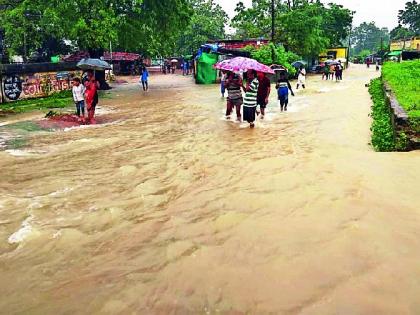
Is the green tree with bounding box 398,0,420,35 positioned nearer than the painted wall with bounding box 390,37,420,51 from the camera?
No

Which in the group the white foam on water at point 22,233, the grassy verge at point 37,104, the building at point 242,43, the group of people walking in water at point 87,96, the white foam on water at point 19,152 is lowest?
the white foam on water at point 22,233

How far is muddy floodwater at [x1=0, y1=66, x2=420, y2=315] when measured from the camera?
3.49 meters

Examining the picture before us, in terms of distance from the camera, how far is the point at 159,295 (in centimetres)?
355

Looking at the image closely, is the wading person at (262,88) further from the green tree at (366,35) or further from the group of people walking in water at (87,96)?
the green tree at (366,35)

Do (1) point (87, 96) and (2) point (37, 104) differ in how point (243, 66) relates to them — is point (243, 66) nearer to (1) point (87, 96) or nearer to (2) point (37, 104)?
(1) point (87, 96)

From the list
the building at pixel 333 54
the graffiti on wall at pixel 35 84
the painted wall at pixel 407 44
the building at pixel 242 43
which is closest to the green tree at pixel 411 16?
the painted wall at pixel 407 44

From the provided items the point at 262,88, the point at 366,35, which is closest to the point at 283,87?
the point at 262,88

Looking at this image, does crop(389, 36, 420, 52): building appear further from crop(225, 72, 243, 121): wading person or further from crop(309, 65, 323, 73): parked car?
crop(225, 72, 243, 121): wading person

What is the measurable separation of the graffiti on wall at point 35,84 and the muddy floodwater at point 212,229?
33.3ft

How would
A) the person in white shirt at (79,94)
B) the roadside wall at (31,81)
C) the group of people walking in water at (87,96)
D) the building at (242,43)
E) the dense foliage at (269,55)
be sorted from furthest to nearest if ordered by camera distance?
the building at (242,43) → the dense foliage at (269,55) → the roadside wall at (31,81) → the person in white shirt at (79,94) → the group of people walking in water at (87,96)

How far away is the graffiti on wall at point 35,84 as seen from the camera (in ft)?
58.9

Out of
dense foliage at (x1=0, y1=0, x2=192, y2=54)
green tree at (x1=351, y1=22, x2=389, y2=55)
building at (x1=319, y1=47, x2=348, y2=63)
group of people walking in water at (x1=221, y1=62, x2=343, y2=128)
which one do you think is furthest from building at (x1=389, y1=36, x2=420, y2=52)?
green tree at (x1=351, y1=22, x2=389, y2=55)

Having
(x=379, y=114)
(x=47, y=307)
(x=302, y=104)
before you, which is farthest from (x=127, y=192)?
(x=302, y=104)

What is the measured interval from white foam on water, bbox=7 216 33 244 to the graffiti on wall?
14598 mm
